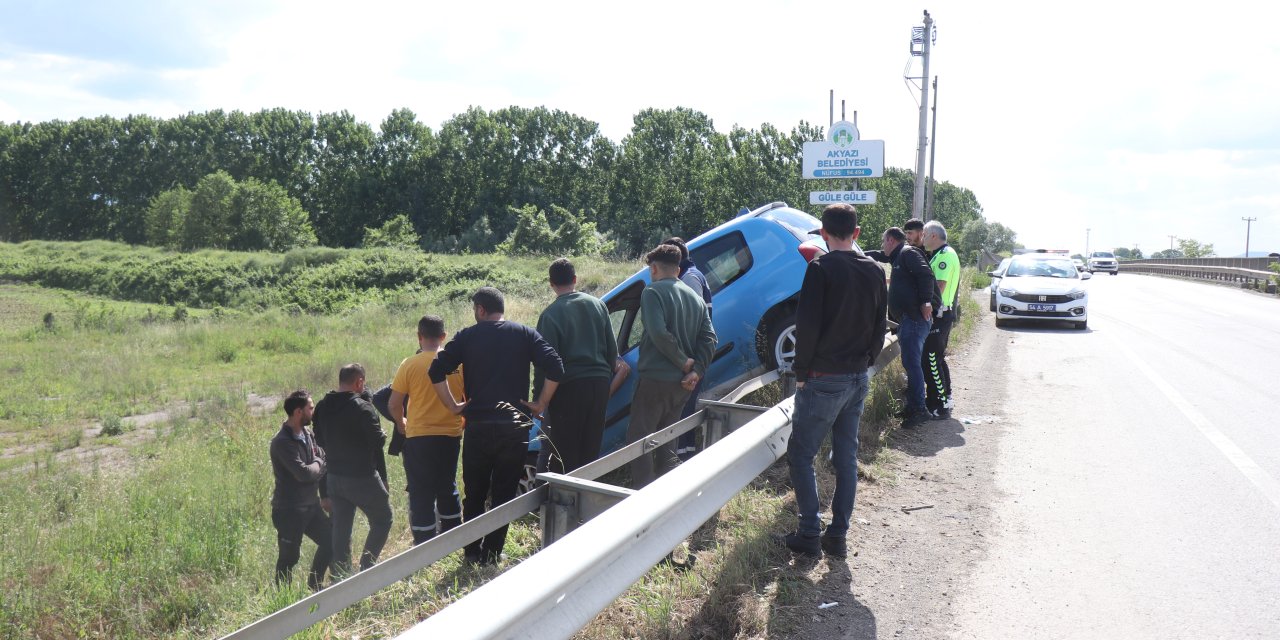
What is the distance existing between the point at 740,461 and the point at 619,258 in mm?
37558

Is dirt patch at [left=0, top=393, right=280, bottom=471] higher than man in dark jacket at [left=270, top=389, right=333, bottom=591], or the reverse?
man in dark jacket at [left=270, top=389, right=333, bottom=591]

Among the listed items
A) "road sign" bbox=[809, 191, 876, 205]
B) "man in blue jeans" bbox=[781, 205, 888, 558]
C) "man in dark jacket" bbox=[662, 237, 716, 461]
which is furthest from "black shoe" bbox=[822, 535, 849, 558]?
"road sign" bbox=[809, 191, 876, 205]

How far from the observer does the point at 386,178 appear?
79062mm

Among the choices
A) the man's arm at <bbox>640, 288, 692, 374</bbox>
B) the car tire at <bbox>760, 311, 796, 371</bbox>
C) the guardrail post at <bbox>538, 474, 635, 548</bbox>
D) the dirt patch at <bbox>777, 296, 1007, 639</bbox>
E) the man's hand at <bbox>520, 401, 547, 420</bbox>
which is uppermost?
the man's arm at <bbox>640, 288, 692, 374</bbox>

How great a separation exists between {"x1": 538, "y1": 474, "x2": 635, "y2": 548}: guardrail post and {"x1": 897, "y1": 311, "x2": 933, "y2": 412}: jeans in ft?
13.6

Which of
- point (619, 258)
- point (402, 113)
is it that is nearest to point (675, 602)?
point (619, 258)

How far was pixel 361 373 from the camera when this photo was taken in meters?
5.49

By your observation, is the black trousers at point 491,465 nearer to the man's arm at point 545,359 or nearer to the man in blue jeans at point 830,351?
the man's arm at point 545,359

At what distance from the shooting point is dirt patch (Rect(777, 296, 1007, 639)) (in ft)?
11.5

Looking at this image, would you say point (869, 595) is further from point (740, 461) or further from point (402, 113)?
point (402, 113)

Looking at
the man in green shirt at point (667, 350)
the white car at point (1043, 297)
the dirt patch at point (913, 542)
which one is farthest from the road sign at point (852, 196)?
the man in green shirt at point (667, 350)

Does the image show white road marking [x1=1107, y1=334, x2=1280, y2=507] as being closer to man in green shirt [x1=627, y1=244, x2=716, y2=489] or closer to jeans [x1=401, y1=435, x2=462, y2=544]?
man in green shirt [x1=627, y1=244, x2=716, y2=489]

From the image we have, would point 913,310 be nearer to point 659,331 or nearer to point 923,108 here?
point 659,331

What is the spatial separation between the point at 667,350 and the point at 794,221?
3170 mm
